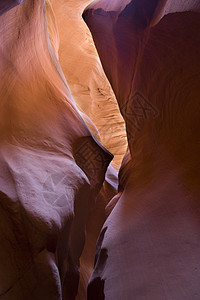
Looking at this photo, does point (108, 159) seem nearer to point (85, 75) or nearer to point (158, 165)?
point (158, 165)

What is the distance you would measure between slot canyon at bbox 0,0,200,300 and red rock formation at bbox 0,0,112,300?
0.01 m

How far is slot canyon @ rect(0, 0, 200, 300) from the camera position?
1.86 m

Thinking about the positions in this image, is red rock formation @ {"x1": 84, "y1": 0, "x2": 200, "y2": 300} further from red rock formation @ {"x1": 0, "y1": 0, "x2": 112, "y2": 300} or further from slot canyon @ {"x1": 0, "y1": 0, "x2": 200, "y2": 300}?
→ red rock formation @ {"x1": 0, "y1": 0, "x2": 112, "y2": 300}

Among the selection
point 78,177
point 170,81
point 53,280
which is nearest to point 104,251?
point 53,280

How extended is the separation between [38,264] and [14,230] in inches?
13.9

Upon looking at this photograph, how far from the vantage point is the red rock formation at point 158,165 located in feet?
5.60

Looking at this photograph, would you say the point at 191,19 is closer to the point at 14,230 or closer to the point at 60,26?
the point at 14,230

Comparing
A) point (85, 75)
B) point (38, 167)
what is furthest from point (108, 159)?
point (85, 75)

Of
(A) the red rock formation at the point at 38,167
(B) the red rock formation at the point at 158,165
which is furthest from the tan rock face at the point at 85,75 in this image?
(B) the red rock formation at the point at 158,165

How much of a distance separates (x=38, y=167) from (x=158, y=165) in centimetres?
126

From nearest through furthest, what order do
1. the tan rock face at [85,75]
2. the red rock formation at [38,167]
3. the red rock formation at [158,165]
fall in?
the red rock formation at [158,165]
the red rock formation at [38,167]
the tan rock face at [85,75]

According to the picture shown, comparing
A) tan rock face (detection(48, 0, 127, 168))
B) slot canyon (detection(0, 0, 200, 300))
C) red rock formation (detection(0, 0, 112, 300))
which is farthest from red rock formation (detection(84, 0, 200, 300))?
tan rock face (detection(48, 0, 127, 168))

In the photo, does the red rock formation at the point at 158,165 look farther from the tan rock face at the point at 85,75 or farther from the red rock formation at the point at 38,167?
the tan rock face at the point at 85,75

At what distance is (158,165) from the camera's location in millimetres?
2531
